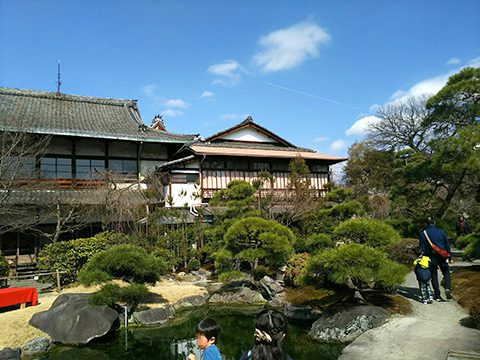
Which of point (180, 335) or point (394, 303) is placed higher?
point (394, 303)

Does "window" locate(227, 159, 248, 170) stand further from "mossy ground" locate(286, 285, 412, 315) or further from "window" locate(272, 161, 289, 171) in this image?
"mossy ground" locate(286, 285, 412, 315)

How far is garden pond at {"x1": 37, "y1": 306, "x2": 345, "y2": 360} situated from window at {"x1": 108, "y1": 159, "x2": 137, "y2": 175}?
382 inches

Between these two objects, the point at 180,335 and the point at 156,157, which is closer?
the point at 180,335

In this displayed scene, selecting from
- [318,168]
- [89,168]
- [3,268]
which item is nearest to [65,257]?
[3,268]

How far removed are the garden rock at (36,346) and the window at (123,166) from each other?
10269 millimetres

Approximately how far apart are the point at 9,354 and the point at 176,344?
Answer: 129 inches

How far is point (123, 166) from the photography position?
17.4 metres

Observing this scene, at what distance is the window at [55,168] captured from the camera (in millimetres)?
15672

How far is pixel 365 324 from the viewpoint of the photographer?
6910 millimetres

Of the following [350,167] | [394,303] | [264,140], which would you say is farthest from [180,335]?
[350,167]

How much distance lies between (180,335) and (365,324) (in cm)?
429

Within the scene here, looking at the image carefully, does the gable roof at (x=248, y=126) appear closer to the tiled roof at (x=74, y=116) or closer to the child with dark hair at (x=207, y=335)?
the tiled roof at (x=74, y=116)

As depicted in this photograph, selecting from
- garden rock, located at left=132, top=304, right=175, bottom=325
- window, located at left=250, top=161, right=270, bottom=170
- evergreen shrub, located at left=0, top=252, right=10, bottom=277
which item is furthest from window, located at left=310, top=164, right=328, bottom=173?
evergreen shrub, located at left=0, top=252, right=10, bottom=277

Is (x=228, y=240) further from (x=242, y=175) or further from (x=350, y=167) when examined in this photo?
(x=350, y=167)
